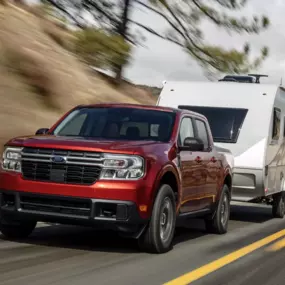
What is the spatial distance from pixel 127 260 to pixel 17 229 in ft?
5.97

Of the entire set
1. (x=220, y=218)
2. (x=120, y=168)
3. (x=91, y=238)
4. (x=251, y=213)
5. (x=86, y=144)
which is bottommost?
(x=251, y=213)

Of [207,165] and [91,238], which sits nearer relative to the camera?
[91,238]

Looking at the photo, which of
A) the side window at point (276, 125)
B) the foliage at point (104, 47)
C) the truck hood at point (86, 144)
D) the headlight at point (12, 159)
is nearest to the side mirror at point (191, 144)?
the truck hood at point (86, 144)

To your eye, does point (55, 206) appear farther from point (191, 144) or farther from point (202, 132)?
point (202, 132)

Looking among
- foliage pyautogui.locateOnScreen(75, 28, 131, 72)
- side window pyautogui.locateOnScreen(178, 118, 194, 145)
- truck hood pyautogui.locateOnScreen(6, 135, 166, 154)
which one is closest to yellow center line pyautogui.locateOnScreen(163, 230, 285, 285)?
truck hood pyautogui.locateOnScreen(6, 135, 166, 154)

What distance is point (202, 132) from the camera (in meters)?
11.3

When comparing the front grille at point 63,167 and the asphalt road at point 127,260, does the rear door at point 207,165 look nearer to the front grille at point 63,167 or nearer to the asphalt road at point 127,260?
the asphalt road at point 127,260

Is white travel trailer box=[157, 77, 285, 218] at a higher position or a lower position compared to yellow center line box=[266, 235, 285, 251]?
higher

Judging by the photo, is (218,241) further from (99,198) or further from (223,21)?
(223,21)

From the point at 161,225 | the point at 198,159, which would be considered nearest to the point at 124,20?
the point at 198,159

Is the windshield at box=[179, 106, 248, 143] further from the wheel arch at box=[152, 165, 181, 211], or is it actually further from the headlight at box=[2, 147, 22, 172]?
the headlight at box=[2, 147, 22, 172]

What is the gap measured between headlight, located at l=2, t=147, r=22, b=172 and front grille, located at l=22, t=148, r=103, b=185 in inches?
3.6

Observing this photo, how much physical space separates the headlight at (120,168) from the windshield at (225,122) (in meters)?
5.97

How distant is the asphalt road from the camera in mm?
7285
